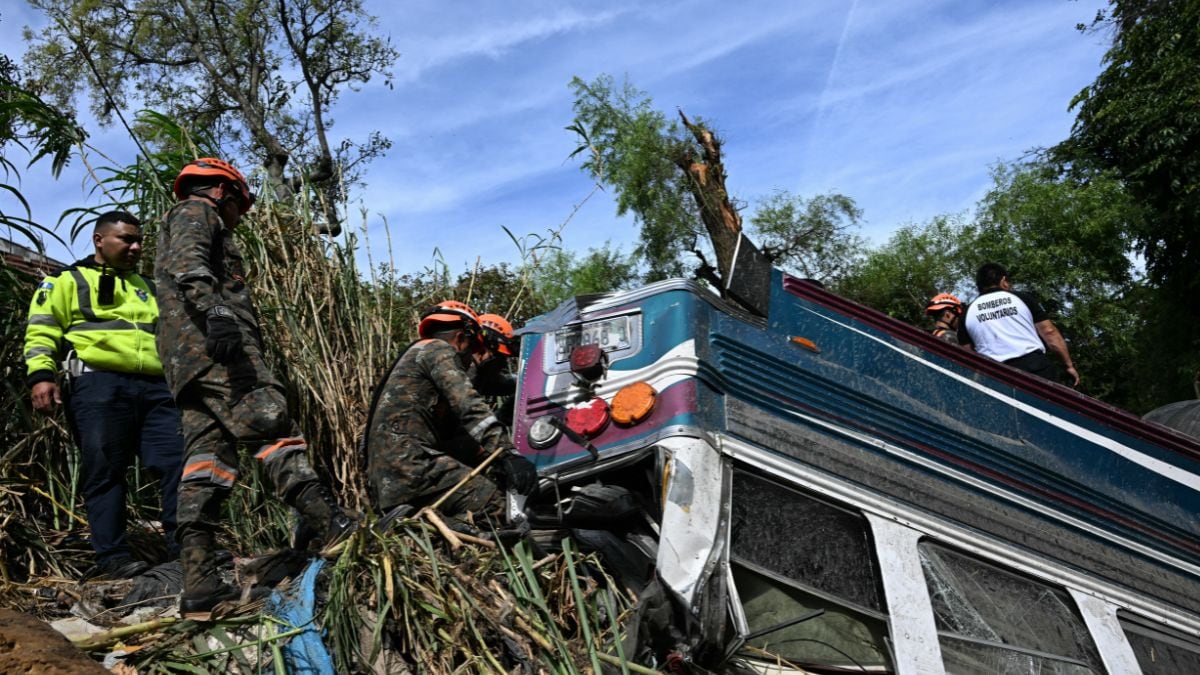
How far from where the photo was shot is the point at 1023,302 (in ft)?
17.9

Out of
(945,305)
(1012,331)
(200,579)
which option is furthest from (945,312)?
(200,579)

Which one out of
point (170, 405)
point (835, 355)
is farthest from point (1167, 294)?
point (170, 405)

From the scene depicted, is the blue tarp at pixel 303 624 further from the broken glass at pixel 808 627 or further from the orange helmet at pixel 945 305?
the orange helmet at pixel 945 305

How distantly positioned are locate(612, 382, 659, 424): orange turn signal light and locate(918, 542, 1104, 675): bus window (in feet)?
3.43

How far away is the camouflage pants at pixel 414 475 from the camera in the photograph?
13.7 ft

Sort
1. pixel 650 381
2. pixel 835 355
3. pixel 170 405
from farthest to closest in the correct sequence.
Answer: pixel 170 405
pixel 835 355
pixel 650 381

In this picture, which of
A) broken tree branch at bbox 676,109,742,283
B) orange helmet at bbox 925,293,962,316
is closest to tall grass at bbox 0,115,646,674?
orange helmet at bbox 925,293,962,316

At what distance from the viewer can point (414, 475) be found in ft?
13.7

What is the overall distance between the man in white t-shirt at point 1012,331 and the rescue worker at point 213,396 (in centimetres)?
353

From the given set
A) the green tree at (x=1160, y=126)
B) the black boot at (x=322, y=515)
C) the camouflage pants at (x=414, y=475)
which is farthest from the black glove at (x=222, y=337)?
the green tree at (x=1160, y=126)

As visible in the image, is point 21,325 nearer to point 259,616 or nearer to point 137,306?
point 137,306

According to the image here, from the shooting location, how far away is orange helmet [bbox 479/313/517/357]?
4.80 meters

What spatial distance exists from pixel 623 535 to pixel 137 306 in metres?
2.41

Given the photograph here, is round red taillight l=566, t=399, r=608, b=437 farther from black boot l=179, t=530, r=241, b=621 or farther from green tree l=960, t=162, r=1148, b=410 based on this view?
green tree l=960, t=162, r=1148, b=410
